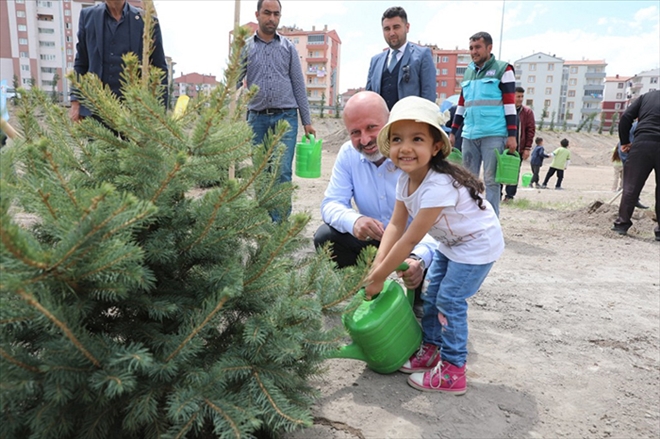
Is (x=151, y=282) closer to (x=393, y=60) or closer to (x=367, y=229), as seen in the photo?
(x=367, y=229)

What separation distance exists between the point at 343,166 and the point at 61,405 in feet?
6.41

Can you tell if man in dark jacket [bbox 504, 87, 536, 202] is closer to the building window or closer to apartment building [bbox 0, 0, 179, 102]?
apartment building [bbox 0, 0, 179, 102]

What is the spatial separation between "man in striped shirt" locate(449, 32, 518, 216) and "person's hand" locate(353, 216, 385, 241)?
10.1 ft

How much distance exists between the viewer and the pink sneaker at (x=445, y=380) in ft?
7.25

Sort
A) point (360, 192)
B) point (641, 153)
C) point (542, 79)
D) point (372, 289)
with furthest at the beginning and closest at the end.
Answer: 1. point (542, 79)
2. point (641, 153)
3. point (360, 192)
4. point (372, 289)

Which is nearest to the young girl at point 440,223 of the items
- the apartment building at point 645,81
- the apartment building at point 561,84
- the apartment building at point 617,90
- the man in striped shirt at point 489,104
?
the man in striped shirt at point 489,104

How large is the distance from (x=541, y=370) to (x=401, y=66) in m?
3.00

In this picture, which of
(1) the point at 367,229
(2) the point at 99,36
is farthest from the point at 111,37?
(1) the point at 367,229

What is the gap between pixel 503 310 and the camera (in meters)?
3.43

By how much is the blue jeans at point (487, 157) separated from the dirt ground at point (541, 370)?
2.55 feet

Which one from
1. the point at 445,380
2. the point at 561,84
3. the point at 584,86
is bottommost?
the point at 445,380

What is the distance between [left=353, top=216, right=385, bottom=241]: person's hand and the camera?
251 cm

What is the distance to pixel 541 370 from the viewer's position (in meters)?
2.55

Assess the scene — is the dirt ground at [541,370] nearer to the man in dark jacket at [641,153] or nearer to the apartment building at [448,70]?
the man in dark jacket at [641,153]
